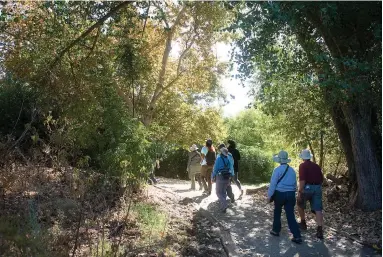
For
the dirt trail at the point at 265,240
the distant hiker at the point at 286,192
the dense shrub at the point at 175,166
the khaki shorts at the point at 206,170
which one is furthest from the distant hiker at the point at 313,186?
the dense shrub at the point at 175,166

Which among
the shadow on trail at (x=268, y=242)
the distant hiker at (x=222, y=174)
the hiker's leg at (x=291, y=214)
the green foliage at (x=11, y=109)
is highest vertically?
the green foliage at (x=11, y=109)

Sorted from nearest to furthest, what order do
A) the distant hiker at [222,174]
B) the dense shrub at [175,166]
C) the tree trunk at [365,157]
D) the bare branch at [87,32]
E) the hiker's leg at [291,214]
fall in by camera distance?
the hiker's leg at [291,214]
the bare branch at [87,32]
the tree trunk at [365,157]
the distant hiker at [222,174]
the dense shrub at [175,166]

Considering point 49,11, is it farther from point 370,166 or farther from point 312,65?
point 370,166

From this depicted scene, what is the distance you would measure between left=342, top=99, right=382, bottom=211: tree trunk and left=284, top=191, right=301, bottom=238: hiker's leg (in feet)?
10.0

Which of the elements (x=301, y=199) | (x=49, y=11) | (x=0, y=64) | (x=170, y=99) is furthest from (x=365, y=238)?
(x=170, y=99)

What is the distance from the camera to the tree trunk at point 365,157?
9664mm

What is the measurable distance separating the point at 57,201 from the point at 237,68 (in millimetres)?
5165

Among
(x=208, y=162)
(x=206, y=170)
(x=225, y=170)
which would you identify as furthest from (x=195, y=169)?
(x=225, y=170)

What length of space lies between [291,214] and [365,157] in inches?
133

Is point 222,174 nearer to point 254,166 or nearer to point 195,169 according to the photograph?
point 195,169

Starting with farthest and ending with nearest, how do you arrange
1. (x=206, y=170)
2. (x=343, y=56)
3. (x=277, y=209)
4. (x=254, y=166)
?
(x=254, y=166)
(x=206, y=170)
(x=343, y=56)
(x=277, y=209)

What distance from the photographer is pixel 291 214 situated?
7.60 meters

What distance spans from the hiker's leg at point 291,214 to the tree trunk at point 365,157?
3061 millimetres

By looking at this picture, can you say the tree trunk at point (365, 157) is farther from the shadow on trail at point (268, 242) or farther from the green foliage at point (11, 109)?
the green foliage at point (11, 109)
